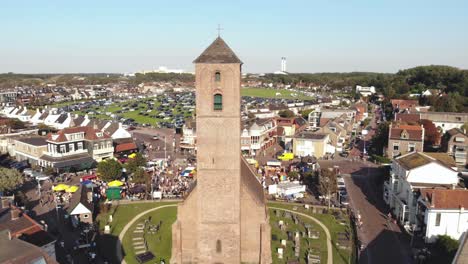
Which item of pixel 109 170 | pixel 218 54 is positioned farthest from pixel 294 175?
pixel 218 54

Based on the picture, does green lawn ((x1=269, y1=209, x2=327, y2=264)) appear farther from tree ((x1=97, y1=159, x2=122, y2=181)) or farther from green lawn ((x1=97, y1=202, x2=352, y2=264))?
tree ((x1=97, y1=159, x2=122, y2=181))

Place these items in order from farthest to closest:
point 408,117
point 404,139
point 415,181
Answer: point 408,117, point 404,139, point 415,181

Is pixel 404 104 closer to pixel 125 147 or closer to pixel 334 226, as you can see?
pixel 125 147

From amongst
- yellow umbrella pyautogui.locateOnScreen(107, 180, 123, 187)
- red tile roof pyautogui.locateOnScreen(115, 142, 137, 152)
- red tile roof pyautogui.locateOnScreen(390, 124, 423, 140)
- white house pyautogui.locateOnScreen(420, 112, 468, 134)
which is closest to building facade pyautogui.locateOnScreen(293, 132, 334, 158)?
red tile roof pyautogui.locateOnScreen(390, 124, 423, 140)

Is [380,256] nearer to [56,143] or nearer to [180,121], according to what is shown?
[56,143]

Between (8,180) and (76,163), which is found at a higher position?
(8,180)

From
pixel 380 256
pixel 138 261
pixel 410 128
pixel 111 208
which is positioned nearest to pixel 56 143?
pixel 111 208
